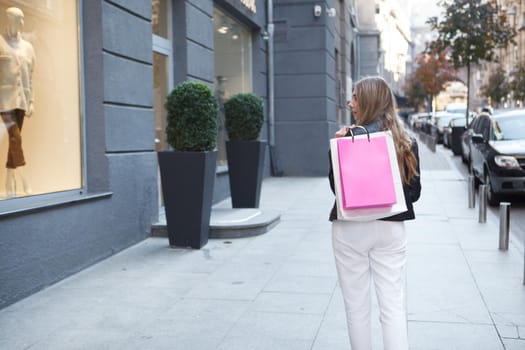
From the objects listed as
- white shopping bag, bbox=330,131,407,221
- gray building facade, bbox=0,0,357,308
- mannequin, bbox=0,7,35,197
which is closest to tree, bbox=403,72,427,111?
gray building facade, bbox=0,0,357,308

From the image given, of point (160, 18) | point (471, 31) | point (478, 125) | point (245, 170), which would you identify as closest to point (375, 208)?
point (245, 170)

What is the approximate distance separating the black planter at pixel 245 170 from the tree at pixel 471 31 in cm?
1900

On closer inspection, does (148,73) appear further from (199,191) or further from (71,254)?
(71,254)

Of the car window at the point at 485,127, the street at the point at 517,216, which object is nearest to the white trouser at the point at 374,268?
the street at the point at 517,216

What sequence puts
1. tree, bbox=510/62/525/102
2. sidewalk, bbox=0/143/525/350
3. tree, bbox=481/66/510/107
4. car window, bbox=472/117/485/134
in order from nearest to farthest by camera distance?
sidewalk, bbox=0/143/525/350, car window, bbox=472/117/485/134, tree, bbox=510/62/525/102, tree, bbox=481/66/510/107

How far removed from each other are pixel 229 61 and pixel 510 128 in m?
6.02

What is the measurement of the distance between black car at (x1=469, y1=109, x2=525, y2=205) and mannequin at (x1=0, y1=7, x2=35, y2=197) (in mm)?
8476

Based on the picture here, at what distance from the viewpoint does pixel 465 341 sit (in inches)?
189

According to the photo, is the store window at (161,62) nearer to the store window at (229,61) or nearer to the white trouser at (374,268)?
the store window at (229,61)

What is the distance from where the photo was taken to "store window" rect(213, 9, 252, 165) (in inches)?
549

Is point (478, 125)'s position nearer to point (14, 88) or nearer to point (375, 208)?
point (14, 88)

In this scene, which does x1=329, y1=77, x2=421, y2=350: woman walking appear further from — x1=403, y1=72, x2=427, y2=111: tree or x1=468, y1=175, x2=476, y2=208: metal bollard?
x1=403, y1=72, x2=427, y2=111: tree

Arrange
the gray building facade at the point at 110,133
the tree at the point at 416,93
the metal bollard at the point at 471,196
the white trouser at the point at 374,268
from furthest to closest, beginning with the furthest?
1. the tree at the point at 416,93
2. the metal bollard at the point at 471,196
3. the gray building facade at the point at 110,133
4. the white trouser at the point at 374,268

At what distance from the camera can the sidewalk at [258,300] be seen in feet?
16.1
